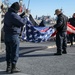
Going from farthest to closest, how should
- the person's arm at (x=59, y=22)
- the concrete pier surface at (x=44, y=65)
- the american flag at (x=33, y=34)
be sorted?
1. the american flag at (x=33, y=34)
2. the person's arm at (x=59, y=22)
3. the concrete pier surface at (x=44, y=65)

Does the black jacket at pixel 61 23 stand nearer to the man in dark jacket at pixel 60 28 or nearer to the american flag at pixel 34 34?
the man in dark jacket at pixel 60 28

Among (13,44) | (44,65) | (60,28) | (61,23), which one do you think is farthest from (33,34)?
(13,44)

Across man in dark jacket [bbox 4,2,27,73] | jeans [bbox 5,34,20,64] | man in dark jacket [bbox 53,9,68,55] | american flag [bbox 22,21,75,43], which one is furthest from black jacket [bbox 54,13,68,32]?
american flag [bbox 22,21,75,43]

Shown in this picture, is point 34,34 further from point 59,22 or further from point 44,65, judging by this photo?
point 44,65

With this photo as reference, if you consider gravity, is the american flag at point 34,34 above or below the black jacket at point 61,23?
below

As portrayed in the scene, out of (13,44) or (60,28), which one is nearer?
(13,44)

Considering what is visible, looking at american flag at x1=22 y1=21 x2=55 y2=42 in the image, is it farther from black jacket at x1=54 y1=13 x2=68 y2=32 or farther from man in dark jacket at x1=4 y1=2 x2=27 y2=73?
man in dark jacket at x1=4 y1=2 x2=27 y2=73

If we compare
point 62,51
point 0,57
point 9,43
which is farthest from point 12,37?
point 62,51

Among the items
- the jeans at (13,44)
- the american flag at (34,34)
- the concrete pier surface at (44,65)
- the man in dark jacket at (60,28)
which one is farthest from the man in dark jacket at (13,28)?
the american flag at (34,34)

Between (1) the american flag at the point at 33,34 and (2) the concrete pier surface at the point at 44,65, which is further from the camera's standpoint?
(1) the american flag at the point at 33,34

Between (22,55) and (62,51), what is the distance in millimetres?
1792

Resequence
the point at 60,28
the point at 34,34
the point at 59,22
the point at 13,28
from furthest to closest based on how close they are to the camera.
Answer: the point at 34,34 < the point at 60,28 < the point at 59,22 < the point at 13,28

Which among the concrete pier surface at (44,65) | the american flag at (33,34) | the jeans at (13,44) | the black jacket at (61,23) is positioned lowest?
the concrete pier surface at (44,65)

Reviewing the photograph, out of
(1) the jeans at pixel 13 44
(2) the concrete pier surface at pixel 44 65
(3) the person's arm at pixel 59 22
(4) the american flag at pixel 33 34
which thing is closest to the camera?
(1) the jeans at pixel 13 44
